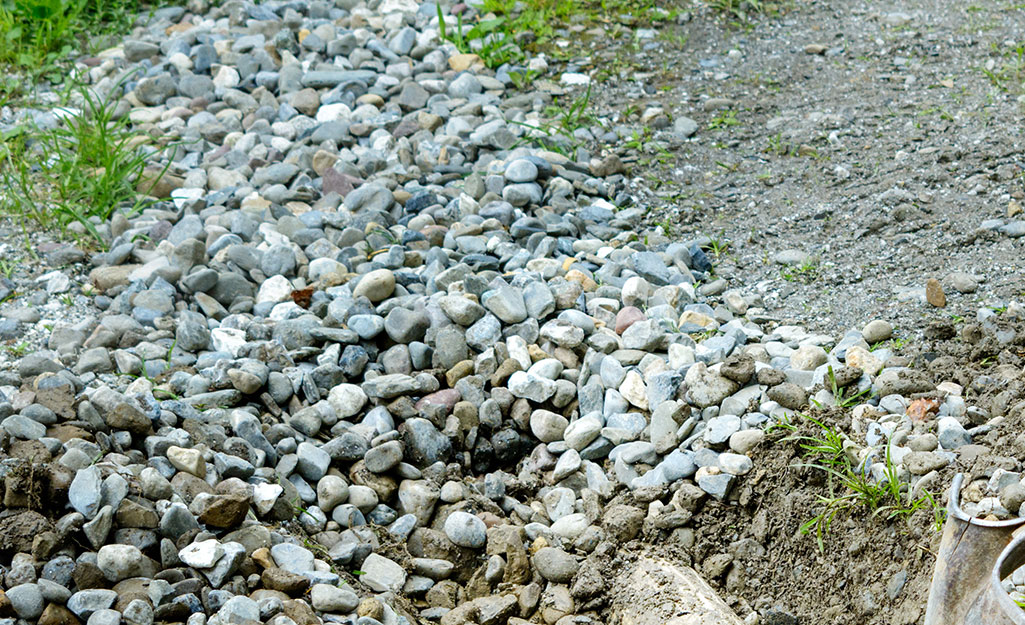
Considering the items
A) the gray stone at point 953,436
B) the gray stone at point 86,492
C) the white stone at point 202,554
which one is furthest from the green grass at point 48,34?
the gray stone at point 953,436

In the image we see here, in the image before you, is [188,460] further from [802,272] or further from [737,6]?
[737,6]

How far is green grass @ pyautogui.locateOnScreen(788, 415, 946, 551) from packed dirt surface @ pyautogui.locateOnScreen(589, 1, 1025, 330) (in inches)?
24.0

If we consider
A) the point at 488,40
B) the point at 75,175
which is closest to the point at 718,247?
the point at 488,40

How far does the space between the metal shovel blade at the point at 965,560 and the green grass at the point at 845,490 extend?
38 centimetres

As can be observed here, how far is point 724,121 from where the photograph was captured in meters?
4.00

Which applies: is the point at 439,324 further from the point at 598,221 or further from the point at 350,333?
the point at 598,221

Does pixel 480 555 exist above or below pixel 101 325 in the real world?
below

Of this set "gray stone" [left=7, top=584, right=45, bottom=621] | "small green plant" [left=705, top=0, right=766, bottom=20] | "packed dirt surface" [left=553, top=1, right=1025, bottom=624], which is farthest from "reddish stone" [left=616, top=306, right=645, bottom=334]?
"small green plant" [left=705, top=0, right=766, bottom=20]

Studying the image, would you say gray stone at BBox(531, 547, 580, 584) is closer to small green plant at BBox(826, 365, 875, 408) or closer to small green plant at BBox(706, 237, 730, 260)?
small green plant at BBox(826, 365, 875, 408)

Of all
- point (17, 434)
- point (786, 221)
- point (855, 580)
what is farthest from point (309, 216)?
point (855, 580)

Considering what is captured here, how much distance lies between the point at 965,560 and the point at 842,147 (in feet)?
7.73

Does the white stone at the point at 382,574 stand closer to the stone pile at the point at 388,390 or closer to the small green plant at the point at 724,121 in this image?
the stone pile at the point at 388,390

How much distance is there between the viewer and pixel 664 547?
2369 millimetres

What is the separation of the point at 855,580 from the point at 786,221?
1597 millimetres
